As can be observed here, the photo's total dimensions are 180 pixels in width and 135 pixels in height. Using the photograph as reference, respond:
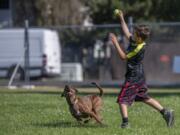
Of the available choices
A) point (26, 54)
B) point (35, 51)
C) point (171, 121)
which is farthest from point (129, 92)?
point (35, 51)

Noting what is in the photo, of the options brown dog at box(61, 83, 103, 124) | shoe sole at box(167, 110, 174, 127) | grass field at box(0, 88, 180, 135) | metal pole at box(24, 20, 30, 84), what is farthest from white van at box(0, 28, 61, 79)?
shoe sole at box(167, 110, 174, 127)

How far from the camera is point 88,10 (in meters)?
46.3

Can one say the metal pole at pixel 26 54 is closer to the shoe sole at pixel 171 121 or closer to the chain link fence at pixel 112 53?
the chain link fence at pixel 112 53

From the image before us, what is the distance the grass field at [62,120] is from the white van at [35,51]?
1223 centimetres

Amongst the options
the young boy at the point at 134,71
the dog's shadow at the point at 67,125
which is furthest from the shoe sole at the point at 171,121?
the dog's shadow at the point at 67,125

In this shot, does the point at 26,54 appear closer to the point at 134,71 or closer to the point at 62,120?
the point at 62,120

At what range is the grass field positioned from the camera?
458 inches

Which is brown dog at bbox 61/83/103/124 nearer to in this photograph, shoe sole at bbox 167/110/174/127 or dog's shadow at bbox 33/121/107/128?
dog's shadow at bbox 33/121/107/128

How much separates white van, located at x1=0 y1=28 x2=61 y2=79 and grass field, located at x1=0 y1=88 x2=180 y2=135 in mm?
12233

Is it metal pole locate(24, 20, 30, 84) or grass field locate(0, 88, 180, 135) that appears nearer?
grass field locate(0, 88, 180, 135)

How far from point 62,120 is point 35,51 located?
1718cm

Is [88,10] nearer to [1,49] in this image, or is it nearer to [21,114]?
[1,49]

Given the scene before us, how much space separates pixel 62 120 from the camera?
13.4 m

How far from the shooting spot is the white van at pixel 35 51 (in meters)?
29.9
